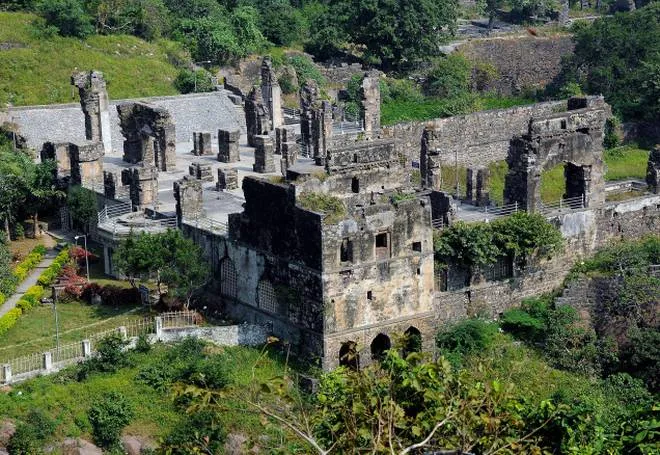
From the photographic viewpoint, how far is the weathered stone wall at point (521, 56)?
104625mm

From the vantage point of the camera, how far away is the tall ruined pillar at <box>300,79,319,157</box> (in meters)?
76.2

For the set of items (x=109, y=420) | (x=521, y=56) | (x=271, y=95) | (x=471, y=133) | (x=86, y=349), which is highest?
(x=271, y=95)

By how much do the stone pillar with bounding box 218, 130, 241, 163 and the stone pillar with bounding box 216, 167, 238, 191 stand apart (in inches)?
210

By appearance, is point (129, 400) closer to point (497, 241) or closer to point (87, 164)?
point (497, 241)

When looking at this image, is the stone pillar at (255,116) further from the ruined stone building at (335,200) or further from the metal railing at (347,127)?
the metal railing at (347,127)

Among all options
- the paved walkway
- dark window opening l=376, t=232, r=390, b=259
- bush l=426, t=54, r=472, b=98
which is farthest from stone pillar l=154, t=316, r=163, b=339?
bush l=426, t=54, r=472, b=98

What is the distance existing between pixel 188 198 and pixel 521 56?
162 ft

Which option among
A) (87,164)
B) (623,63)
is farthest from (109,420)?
(623,63)

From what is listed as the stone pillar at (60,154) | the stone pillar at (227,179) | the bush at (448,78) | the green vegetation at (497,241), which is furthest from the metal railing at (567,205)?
the bush at (448,78)

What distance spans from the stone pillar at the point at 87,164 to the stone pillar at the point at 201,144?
24.6ft

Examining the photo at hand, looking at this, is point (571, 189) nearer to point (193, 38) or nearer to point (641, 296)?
point (641, 296)

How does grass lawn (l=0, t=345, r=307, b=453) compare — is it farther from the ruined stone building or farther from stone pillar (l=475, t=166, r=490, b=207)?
stone pillar (l=475, t=166, r=490, b=207)

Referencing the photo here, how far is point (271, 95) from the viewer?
271 feet

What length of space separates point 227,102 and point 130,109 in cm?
1115
